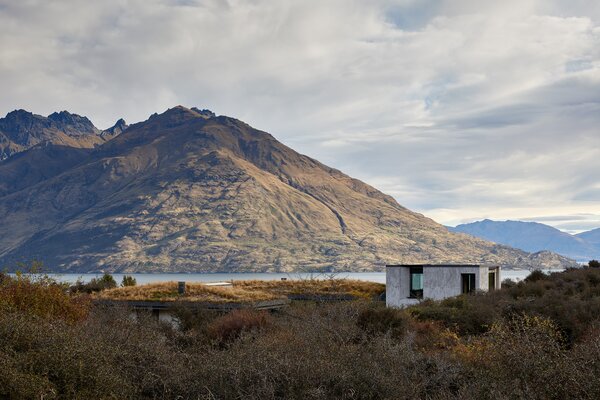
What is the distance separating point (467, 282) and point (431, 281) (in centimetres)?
255

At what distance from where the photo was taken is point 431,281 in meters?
48.1

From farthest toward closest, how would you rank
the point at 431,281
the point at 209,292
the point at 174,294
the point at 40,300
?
the point at 431,281
the point at 209,292
the point at 174,294
the point at 40,300

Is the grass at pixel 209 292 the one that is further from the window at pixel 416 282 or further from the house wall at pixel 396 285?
the window at pixel 416 282

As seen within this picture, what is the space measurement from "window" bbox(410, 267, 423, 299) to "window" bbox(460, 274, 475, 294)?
3191mm

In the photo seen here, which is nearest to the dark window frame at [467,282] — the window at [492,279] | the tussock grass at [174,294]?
the window at [492,279]

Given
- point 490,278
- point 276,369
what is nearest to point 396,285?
point 490,278

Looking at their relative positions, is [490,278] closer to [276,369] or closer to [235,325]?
[235,325]

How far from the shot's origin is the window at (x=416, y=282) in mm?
48975

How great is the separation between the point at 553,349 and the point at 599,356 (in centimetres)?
116

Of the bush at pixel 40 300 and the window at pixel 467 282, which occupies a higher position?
the window at pixel 467 282

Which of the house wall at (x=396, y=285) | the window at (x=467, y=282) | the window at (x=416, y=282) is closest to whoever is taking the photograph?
the window at (x=467, y=282)

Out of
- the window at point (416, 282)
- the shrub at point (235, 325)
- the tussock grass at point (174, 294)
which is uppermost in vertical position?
the window at point (416, 282)

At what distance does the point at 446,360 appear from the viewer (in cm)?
1502

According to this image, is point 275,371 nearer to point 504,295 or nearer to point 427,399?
point 427,399
